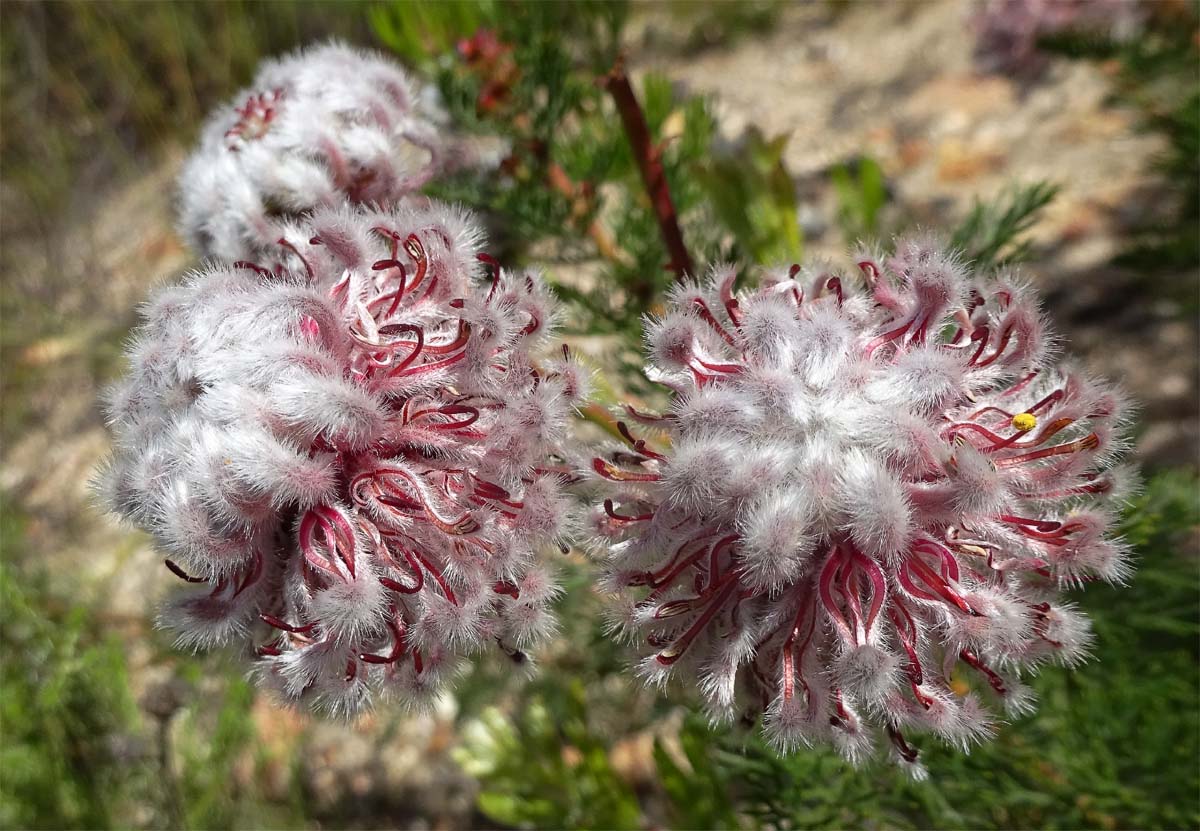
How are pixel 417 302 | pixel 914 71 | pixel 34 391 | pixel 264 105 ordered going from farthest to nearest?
pixel 34 391 < pixel 914 71 < pixel 264 105 < pixel 417 302

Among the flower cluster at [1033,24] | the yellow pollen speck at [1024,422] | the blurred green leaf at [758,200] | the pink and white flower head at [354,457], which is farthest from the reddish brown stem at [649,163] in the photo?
the flower cluster at [1033,24]

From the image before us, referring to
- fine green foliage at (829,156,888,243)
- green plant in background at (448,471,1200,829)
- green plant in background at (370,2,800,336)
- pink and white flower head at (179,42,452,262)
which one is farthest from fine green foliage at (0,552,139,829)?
fine green foliage at (829,156,888,243)

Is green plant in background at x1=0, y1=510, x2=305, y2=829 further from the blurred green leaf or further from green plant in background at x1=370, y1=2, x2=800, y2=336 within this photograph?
the blurred green leaf

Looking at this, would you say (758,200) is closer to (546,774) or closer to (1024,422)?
(1024,422)

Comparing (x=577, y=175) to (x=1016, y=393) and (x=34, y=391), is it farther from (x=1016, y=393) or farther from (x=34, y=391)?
(x=34, y=391)

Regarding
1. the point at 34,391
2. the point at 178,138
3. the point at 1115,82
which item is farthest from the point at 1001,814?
the point at 178,138

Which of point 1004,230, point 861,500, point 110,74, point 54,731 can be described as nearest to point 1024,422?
point 861,500

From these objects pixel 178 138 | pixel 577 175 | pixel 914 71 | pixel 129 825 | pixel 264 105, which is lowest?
pixel 129 825
